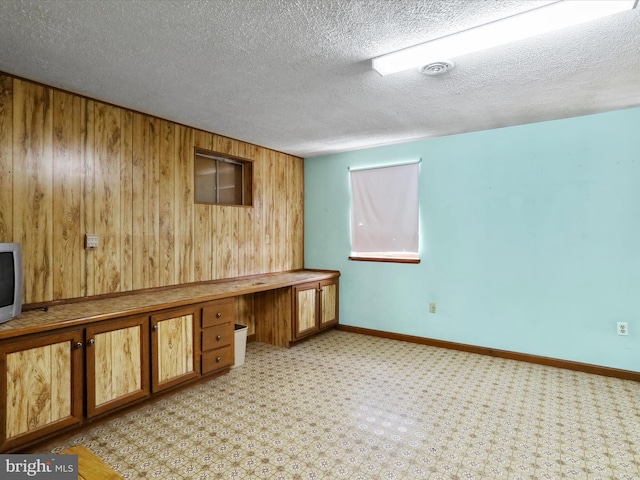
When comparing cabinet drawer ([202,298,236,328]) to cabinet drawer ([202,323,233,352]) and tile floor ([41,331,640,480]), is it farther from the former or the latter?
tile floor ([41,331,640,480])

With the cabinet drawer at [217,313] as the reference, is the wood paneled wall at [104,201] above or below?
above

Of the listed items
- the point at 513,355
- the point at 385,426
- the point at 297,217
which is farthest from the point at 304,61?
the point at 513,355

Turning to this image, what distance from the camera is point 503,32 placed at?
1.96 meters

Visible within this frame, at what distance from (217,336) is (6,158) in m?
2.09

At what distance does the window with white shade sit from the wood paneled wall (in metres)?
1.50

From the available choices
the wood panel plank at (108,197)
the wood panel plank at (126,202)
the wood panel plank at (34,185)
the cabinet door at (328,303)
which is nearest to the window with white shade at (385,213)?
the cabinet door at (328,303)

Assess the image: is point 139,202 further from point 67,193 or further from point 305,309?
point 305,309

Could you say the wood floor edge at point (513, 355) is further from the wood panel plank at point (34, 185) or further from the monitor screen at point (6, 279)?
the monitor screen at point (6, 279)

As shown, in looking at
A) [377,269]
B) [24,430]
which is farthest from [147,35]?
[377,269]

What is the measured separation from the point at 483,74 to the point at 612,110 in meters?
1.74

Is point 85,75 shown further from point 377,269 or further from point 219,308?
point 377,269

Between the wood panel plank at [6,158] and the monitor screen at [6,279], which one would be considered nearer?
the monitor screen at [6,279]

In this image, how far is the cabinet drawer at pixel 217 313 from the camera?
3.22m

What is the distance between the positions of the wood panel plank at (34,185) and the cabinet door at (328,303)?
293 cm
